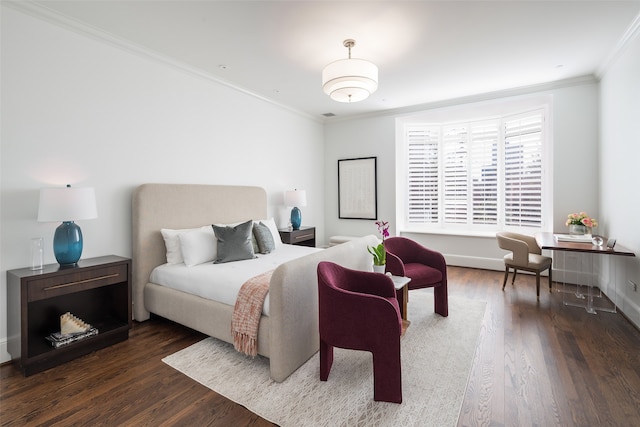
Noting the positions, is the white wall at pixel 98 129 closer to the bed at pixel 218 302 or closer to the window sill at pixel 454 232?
the bed at pixel 218 302

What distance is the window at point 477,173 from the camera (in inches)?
189

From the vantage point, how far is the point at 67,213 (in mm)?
2365

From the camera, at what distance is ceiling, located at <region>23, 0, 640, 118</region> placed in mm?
2543

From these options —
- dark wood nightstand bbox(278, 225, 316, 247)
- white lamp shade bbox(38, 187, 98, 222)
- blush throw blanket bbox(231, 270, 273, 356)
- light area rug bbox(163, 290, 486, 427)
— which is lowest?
light area rug bbox(163, 290, 486, 427)

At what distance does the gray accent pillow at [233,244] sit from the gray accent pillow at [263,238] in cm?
31

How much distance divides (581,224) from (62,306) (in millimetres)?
5588

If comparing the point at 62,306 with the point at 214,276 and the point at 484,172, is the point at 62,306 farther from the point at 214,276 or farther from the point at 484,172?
the point at 484,172

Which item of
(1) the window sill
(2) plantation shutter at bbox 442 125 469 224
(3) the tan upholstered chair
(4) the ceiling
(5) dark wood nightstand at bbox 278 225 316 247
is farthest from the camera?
(2) plantation shutter at bbox 442 125 469 224

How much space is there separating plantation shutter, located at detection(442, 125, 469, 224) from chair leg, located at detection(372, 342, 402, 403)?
4352 millimetres

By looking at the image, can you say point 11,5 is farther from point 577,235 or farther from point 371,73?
point 577,235

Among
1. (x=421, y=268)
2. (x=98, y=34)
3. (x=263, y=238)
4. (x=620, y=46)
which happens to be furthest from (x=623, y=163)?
(x=98, y=34)

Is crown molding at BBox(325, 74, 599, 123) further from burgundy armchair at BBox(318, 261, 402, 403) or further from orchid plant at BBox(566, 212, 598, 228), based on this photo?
burgundy armchair at BBox(318, 261, 402, 403)

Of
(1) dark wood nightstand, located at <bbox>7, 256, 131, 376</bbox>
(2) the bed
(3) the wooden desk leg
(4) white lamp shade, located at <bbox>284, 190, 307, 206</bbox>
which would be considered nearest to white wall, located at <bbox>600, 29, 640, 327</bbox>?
(3) the wooden desk leg

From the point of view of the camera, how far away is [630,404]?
1842 millimetres
